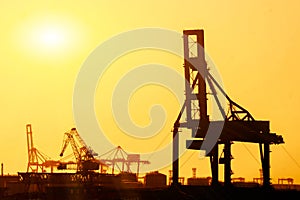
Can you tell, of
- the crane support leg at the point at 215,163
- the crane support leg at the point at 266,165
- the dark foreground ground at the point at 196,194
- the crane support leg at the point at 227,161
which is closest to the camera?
the dark foreground ground at the point at 196,194

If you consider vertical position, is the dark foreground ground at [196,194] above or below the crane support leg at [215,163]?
below

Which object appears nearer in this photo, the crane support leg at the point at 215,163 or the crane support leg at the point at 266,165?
the crane support leg at the point at 266,165

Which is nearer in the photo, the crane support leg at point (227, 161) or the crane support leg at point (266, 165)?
the crane support leg at point (266, 165)

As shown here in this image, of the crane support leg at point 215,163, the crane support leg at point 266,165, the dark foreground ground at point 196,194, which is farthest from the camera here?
the crane support leg at point 215,163

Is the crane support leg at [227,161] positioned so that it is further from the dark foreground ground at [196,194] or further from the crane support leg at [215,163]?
the dark foreground ground at [196,194]

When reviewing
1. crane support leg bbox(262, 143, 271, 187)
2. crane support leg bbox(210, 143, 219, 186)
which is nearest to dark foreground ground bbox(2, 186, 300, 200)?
crane support leg bbox(262, 143, 271, 187)

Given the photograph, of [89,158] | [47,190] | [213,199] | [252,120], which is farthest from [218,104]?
[89,158]

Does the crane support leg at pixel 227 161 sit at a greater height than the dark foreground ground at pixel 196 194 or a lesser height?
greater

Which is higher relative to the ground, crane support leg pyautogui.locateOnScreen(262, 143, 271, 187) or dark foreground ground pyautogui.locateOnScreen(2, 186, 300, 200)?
crane support leg pyautogui.locateOnScreen(262, 143, 271, 187)

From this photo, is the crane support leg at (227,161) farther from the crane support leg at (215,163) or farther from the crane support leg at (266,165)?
the crane support leg at (266,165)

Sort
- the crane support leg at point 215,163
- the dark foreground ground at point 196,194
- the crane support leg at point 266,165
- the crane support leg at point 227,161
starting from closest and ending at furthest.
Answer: the dark foreground ground at point 196,194 < the crane support leg at point 266,165 < the crane support leg at point 227,161 < the crane support leg at point 215,163

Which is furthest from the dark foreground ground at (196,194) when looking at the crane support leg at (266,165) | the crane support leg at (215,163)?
the crane support leg at (215,163)

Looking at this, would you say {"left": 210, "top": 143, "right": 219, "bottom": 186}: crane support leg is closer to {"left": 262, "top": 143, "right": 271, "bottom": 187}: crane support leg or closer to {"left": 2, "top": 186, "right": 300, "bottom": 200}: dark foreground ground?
{"left": 2, "top": 186, "right": 300, "bottom": 200}: dark foreground ground

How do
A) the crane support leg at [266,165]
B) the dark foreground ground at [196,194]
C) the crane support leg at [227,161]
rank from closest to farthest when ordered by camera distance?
1. the dark foreground ground at [196,194]
2. the crane support leg at [266,165]
3. the crane support leg at [227,161]
